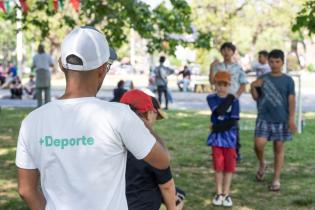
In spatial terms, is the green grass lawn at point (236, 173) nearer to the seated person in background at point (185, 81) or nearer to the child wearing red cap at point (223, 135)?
the child wearing red cap at point (223, 135)

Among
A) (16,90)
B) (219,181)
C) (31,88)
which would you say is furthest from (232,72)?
(31,88)

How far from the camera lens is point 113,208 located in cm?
234

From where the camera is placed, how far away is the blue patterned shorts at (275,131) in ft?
23.7

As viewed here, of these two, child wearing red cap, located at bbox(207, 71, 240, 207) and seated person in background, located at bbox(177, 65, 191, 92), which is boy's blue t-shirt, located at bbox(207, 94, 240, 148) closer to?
child wearing red cap, located at bbox(207, 71, 240, 207)

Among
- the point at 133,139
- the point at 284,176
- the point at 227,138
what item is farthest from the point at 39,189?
the point at 284,176

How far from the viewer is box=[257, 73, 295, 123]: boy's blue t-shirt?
7.12m

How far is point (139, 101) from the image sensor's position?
10.7ft

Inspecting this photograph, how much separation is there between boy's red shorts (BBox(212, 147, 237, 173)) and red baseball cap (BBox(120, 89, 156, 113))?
11.1ft

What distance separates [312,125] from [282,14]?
28.6 meters

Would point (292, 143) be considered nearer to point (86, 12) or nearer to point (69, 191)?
point (86, 12)

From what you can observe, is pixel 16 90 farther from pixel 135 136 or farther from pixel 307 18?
pixel 135 136

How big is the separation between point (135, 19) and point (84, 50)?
11043 mm

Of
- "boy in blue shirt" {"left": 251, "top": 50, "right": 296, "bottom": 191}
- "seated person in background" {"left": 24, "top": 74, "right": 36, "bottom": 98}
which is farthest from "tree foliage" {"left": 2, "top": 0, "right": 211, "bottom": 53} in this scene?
"seated person in background" {"left": 24, "top": 74, "right": 36, "bottom": 98}

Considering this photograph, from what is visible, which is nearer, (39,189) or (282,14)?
(39,189)
